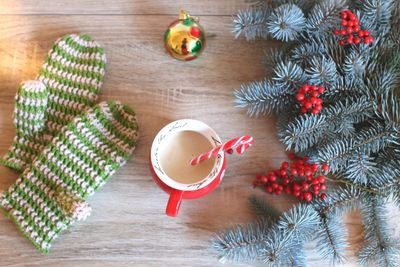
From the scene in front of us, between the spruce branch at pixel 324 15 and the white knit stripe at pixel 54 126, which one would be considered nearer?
the spruce branch at pixel 324 15

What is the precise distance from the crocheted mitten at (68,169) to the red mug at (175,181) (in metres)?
0.09

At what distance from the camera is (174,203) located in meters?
0.77

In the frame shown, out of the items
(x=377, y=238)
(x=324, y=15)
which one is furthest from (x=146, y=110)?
(x=377, y=238)

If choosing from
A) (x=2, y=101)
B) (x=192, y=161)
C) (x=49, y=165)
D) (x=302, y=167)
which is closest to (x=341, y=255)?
(x=302, y=167)

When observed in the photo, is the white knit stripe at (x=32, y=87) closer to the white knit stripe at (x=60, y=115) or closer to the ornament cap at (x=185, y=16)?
the white knit stripe at (x=60, y=115)

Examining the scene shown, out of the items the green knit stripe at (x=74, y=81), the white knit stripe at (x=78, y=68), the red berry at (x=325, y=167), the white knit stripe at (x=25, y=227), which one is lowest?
the white knit stripe at (x=25, y=227)

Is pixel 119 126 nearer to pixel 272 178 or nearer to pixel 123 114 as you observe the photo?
pixel 123 114

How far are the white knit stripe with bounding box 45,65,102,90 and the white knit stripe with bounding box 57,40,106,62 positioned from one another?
0.04 m

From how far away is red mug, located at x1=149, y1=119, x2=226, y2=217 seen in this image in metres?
0.77

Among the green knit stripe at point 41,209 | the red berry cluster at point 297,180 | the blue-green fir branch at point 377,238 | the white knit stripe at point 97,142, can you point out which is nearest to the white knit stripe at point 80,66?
the white knit stripe at point 97,142

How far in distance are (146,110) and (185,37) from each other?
0.51 ft

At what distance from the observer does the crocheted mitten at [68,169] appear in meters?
0.84

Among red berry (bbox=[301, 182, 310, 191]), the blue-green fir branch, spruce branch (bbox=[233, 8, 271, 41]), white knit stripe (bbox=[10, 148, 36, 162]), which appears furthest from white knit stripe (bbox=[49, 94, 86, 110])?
the blue-green fir branch

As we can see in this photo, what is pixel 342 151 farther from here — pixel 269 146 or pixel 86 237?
pixel 86 237
